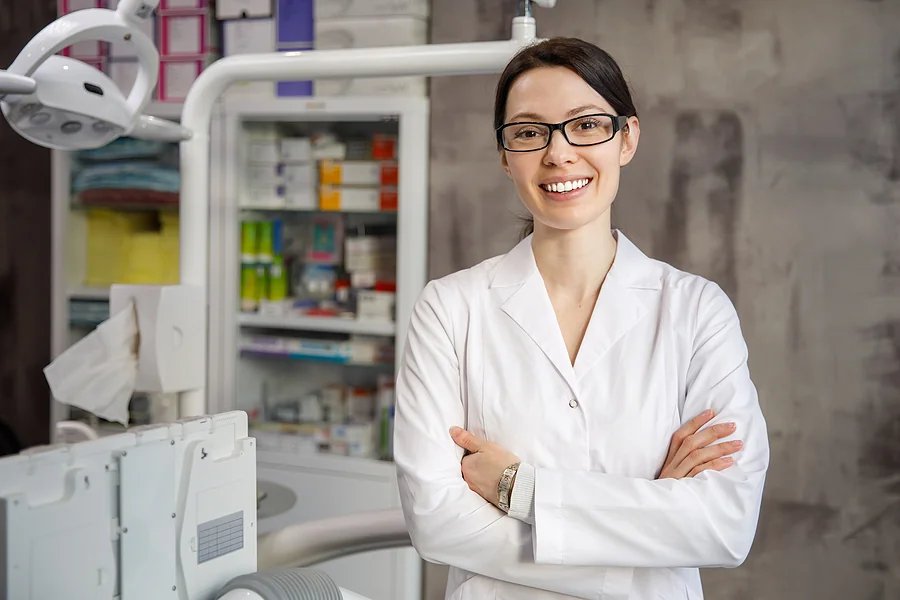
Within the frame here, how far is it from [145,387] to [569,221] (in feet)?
3.19

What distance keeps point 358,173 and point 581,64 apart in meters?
1.82

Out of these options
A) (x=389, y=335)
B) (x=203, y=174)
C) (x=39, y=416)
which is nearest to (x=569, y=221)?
(x=203, y=174)

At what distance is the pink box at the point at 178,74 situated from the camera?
3.21m

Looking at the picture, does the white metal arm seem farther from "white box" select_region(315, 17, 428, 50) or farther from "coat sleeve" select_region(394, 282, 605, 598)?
"white box" select_region(315, 17, 428, 50)

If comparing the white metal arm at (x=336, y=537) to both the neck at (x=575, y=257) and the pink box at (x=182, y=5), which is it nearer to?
the neck at (x=575, y=257)

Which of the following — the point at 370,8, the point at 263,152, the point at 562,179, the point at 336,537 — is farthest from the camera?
the point at 263,152

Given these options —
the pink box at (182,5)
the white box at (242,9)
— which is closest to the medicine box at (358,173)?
the white box at (242,9)

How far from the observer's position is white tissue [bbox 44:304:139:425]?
1833mm

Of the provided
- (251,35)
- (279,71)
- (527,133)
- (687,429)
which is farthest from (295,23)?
(687,429)

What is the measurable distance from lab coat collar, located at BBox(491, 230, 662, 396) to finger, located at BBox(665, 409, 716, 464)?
167 millimetres

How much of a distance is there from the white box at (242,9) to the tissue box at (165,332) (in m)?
1.58

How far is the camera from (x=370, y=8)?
2.99 metres

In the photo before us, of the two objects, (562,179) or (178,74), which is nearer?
(562,179)

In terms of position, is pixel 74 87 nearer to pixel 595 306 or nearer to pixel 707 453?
pixel 595 306
